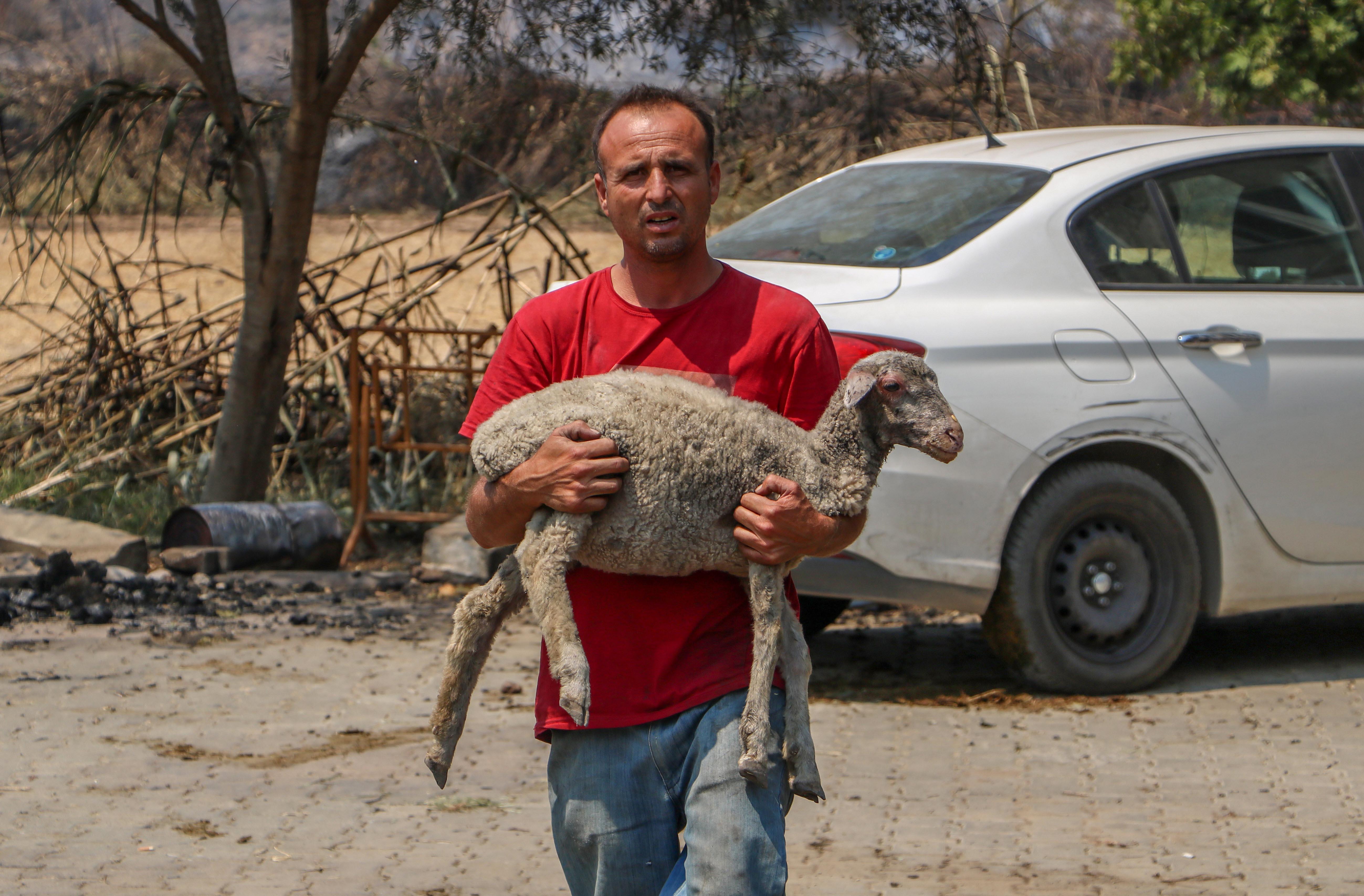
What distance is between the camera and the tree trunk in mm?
7992

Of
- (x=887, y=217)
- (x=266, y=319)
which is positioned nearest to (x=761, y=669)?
(x=887, y=217)

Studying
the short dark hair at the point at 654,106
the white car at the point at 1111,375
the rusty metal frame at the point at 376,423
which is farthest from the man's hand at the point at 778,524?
the rusty metal frame at the point at 376,423

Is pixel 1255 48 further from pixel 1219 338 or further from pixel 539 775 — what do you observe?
pixel 539 775

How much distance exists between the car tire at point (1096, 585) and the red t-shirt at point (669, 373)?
281cm

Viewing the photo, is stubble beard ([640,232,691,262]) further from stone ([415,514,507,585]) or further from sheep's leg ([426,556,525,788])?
stone ([415,514,507,585])

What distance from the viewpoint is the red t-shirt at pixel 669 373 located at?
96.3 inches

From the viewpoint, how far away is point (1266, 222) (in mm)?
5789

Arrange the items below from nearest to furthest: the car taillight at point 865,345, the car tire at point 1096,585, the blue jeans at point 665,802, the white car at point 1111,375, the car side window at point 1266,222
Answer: the blue jeans at point 665,802
the car taillight at point 865,345
the white car at point 1111,375
the car tire at point 1096,585
the car side window at point 1266,222

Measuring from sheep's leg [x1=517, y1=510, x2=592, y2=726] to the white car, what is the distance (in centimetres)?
257

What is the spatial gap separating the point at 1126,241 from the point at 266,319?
5.17 meters

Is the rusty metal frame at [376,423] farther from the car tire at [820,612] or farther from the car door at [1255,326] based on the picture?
the car door at [1255,326]

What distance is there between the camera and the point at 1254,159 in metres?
5.78

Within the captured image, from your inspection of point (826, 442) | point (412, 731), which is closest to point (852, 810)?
point (412, 731)

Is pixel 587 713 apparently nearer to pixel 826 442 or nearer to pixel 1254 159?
pixel 826 442
